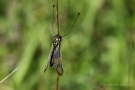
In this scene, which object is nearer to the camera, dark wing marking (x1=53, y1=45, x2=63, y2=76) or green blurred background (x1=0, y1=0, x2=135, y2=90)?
dark wing marking (x1=53, y1=45, x2=63, y2=76)

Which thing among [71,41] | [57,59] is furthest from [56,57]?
[71,41]

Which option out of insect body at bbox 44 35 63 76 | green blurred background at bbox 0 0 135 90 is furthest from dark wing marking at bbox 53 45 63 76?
green blurred background at bbox 0 0 135 90

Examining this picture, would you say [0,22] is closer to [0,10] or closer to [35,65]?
[0,10]

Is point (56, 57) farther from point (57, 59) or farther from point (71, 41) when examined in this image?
point (71, 41)

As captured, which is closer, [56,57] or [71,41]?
[56,57]

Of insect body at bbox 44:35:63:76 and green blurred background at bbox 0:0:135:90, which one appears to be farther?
green blurred background at bbox 0:0:135:90

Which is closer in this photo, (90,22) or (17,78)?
(17,78)

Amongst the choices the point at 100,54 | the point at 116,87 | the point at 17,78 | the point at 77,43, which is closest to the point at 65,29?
the point at 77,43

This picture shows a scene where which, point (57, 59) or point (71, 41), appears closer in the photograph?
point (57, 59)

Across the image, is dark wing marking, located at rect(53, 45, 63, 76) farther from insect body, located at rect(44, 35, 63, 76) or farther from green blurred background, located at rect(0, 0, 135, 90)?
green blurred background, located at rect(0, 0, 135, 90)
